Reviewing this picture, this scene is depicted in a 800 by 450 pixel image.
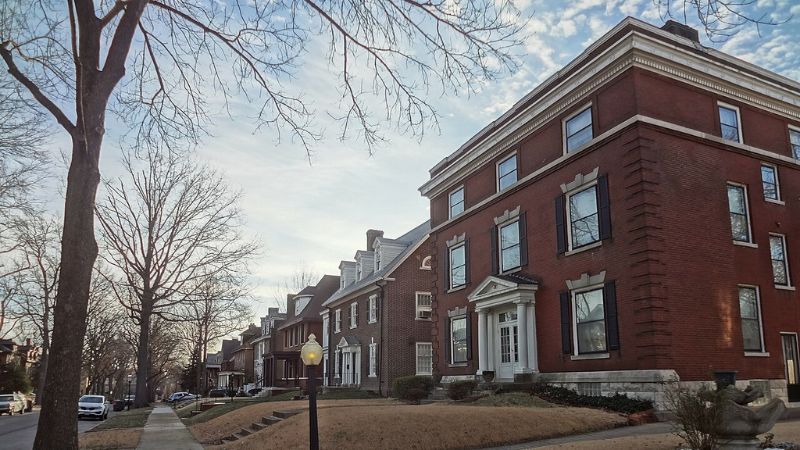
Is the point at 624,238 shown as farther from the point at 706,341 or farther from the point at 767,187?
the point at 767,187

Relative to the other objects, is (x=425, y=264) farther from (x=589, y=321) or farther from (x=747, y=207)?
(x=747, y=207)

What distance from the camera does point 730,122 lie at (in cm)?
1875

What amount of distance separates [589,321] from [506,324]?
456 cm

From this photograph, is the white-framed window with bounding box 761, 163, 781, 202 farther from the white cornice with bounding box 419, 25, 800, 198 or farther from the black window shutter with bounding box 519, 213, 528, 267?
the black window shutter with bounding box 519, 213, 528, 267

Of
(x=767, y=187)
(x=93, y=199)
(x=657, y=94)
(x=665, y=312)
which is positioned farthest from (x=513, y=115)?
(x=93, y=199)

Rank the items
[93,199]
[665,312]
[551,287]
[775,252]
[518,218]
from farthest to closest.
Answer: [518,218]
[551,287]
[775,252]
[665,312]
[93,199]

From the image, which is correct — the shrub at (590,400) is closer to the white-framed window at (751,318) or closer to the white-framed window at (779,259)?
the white-framed window at (751,318)

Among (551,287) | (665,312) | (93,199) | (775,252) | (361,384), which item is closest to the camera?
(93,199)

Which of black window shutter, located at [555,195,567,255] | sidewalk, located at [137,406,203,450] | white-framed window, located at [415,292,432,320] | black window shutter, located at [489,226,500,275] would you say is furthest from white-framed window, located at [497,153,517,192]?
sidewalk, located at [137,406,203,450]

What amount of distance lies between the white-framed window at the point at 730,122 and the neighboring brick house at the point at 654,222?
42mm

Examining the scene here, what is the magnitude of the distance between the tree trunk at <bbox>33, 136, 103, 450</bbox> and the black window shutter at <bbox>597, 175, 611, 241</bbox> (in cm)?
1334

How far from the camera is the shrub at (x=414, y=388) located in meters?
22.6

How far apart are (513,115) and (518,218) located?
4.05 metres

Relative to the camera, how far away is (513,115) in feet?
76.1
